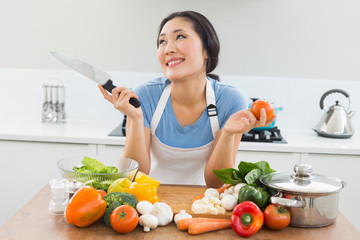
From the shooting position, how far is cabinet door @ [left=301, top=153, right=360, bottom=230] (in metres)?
2.74

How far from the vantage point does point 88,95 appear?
3.36 metres

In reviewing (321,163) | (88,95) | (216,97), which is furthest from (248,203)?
(88,95)

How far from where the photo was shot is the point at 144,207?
4.31 feet

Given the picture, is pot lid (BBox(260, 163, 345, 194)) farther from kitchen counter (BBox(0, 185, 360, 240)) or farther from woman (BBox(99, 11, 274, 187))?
woman (BBox(99, 11, 274, 187))

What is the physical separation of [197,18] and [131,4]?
1101 mm

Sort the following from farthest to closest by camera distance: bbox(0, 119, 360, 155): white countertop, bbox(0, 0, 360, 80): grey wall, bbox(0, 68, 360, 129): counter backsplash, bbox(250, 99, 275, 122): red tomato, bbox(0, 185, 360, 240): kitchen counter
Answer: bbox(0, 68, 360, 129): counter backsplash, bbox(0, 0, 360, 80): grey wall, bbox(0, 119, 360, 155): white countertop, bbox(250, 99, 275, 122): red tomato, bbox(0, 185, 360, 240): kitchen counter

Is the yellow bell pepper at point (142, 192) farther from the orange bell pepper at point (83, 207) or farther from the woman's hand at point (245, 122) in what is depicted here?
the woman's hand at point (245, 122)

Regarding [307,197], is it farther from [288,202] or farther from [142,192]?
[142,192]

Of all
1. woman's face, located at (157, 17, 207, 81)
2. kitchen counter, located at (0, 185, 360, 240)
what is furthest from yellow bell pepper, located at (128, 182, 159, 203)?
woman's face, located at (157, 17, 207, 81)

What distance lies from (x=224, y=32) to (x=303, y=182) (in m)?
1.80

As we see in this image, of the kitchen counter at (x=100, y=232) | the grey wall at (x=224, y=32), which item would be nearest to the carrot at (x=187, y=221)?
the kitchen counter at (x=100, y=232)

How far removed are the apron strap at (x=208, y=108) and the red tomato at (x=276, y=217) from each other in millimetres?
789

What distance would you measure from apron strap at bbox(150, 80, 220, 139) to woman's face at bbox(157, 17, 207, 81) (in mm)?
148

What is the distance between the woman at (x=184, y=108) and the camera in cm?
193
